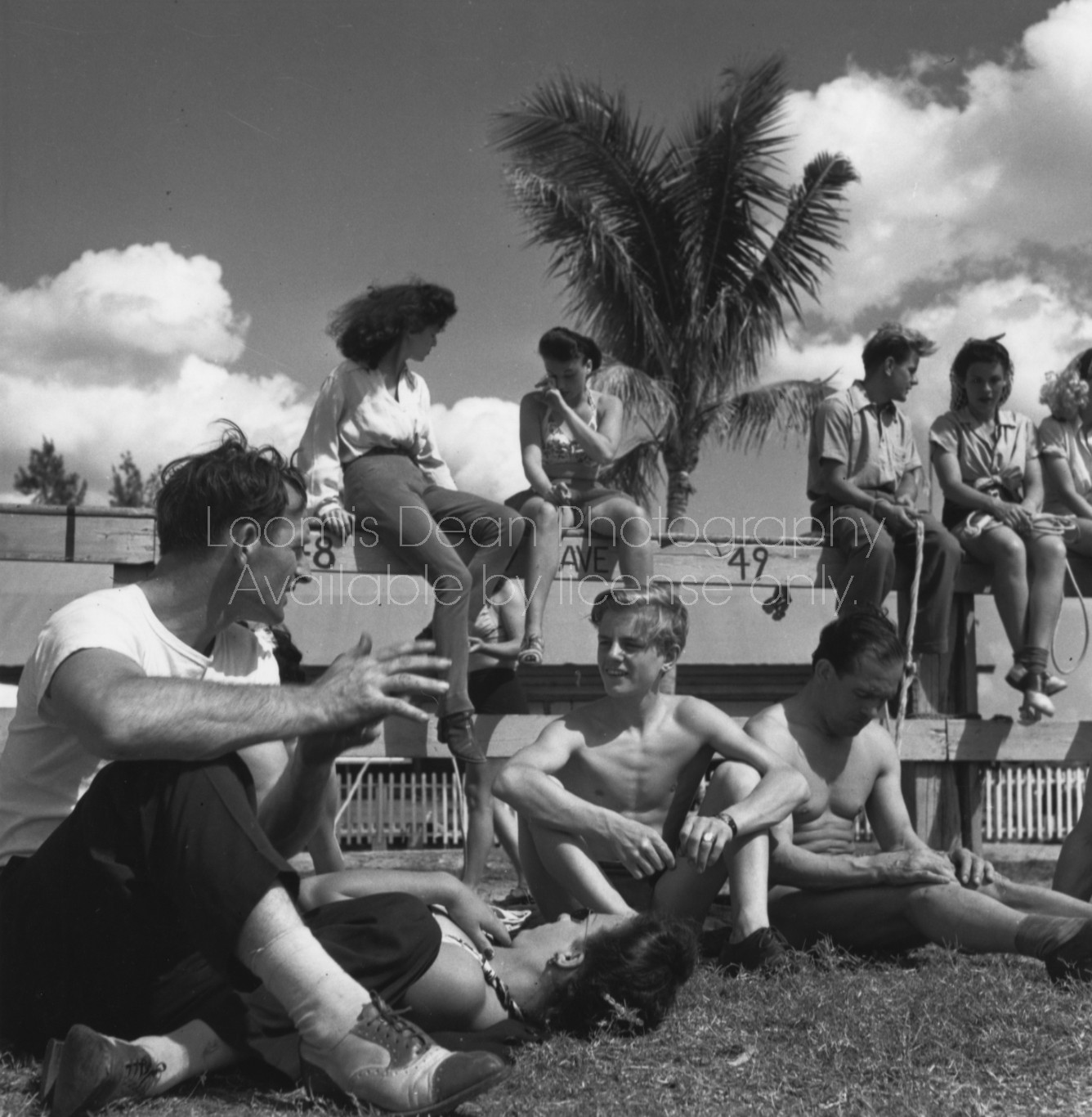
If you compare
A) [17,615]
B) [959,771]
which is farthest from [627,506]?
[17,615]

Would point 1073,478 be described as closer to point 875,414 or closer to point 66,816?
point 875,414

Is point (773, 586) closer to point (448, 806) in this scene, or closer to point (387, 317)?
point (387, 317)

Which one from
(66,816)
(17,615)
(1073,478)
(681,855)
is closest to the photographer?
(66,816)

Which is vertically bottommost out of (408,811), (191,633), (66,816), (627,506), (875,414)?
(408,811)

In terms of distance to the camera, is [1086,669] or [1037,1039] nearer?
[1037,1039]

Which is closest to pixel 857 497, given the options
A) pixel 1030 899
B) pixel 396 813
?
pixel 1030 899

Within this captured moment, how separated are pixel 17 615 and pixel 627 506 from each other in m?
7.18

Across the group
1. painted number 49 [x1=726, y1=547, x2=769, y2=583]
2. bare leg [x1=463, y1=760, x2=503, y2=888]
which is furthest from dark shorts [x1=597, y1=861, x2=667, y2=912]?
painted number 49 [x1=726, y1=547, x2=769, y2=583]

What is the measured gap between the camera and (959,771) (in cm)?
663

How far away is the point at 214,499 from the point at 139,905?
965 mm

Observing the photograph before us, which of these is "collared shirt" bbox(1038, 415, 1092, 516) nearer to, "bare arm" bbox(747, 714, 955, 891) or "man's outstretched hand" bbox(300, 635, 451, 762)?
"bare arm" bbox(747, 714, 955, 891)

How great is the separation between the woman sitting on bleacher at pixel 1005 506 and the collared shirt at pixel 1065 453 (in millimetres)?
81

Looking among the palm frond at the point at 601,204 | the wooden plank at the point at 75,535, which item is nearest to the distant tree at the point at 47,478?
the palm frond at the point at 601,204

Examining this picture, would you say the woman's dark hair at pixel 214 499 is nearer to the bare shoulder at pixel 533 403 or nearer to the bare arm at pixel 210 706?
the bare arm at pixel 210 706
